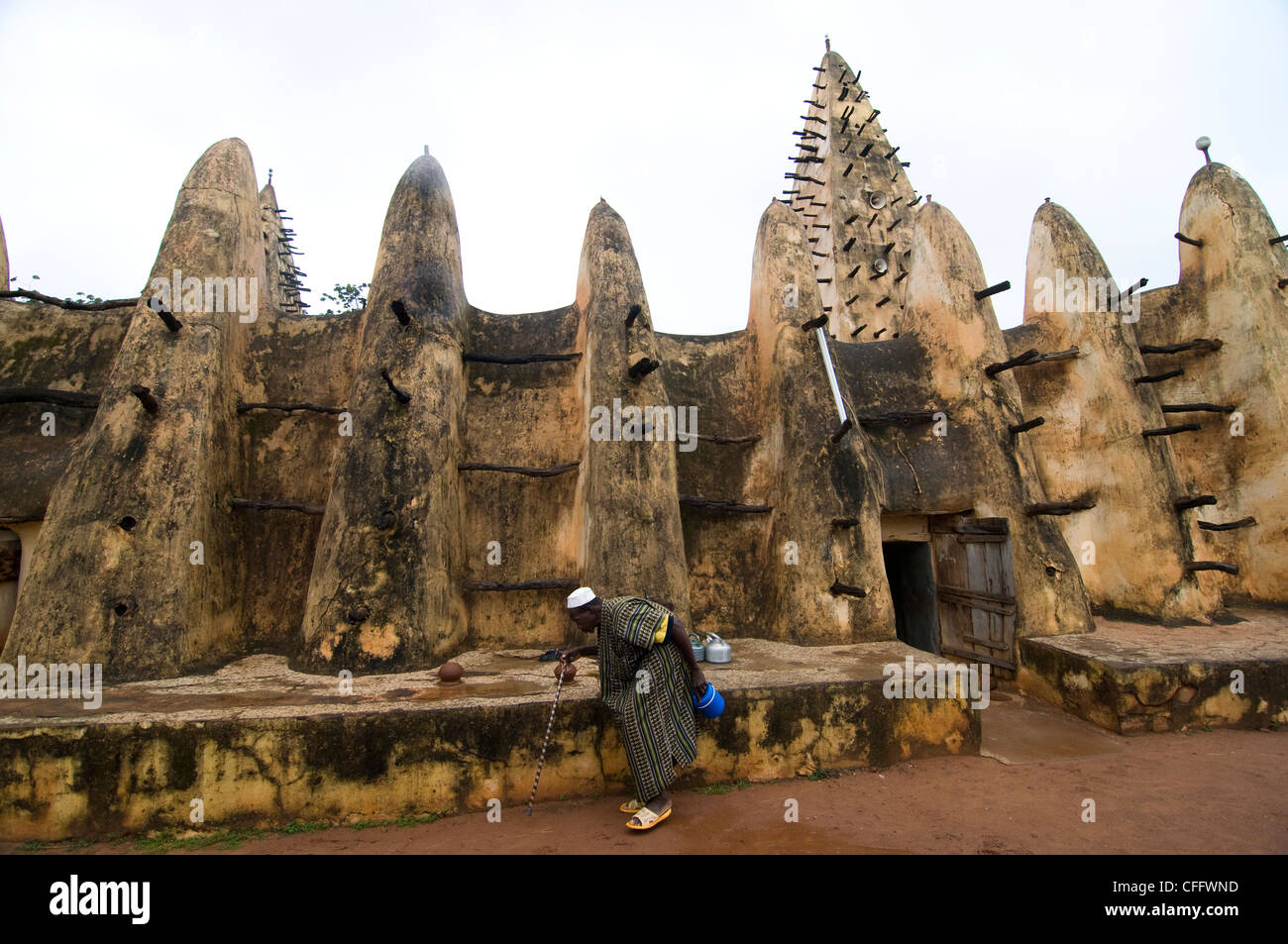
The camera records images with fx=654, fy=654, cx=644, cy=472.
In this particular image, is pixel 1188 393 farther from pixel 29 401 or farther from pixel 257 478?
pixel 29 401

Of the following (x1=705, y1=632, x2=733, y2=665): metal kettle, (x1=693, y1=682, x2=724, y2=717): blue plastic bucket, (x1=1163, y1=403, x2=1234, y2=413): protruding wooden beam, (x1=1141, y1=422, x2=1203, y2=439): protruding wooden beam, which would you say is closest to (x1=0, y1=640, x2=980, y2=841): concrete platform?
(x1=705, y1=632, x2=733, y2=665): metal kettle

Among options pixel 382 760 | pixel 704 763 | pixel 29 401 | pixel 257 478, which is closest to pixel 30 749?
pixel 382 760

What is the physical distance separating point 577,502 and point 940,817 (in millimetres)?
4465

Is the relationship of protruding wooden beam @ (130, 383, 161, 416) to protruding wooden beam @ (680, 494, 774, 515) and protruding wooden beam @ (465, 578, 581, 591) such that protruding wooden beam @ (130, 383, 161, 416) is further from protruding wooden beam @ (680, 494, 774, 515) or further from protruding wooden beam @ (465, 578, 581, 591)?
protruding wooden beam @ (680, 494, 774, 515)

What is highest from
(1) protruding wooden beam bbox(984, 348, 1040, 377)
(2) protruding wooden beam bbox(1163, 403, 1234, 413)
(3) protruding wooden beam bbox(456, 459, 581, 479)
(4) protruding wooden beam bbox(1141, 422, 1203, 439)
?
(1) protruding wooden beam bbox(984, 348, 1040, 377)

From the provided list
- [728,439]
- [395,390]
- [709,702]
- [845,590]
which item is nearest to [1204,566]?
[845,590]

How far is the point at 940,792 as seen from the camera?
14.9 ft

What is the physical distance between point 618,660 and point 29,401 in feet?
23.9

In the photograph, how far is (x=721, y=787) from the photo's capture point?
4645 mm

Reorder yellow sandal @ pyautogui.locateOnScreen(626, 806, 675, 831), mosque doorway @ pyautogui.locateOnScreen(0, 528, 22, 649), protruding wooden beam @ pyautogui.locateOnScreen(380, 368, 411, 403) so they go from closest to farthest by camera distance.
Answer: yellow sandal @ pyautogui.locateOnScreen(626, 806, 675, 831) < protruding wooden beam @ pyautogui.locateOnScreen(380, 368, 411, 403) < mosque doorway @ pyautogui.locateOnScreen(0, 528, 22, 649)

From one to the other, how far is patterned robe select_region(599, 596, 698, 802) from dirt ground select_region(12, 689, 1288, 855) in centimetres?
42

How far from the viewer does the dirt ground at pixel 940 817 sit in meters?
3.81

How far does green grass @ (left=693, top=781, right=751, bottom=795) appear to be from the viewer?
4.58 meters

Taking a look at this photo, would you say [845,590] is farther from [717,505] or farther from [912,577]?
[912,577]
